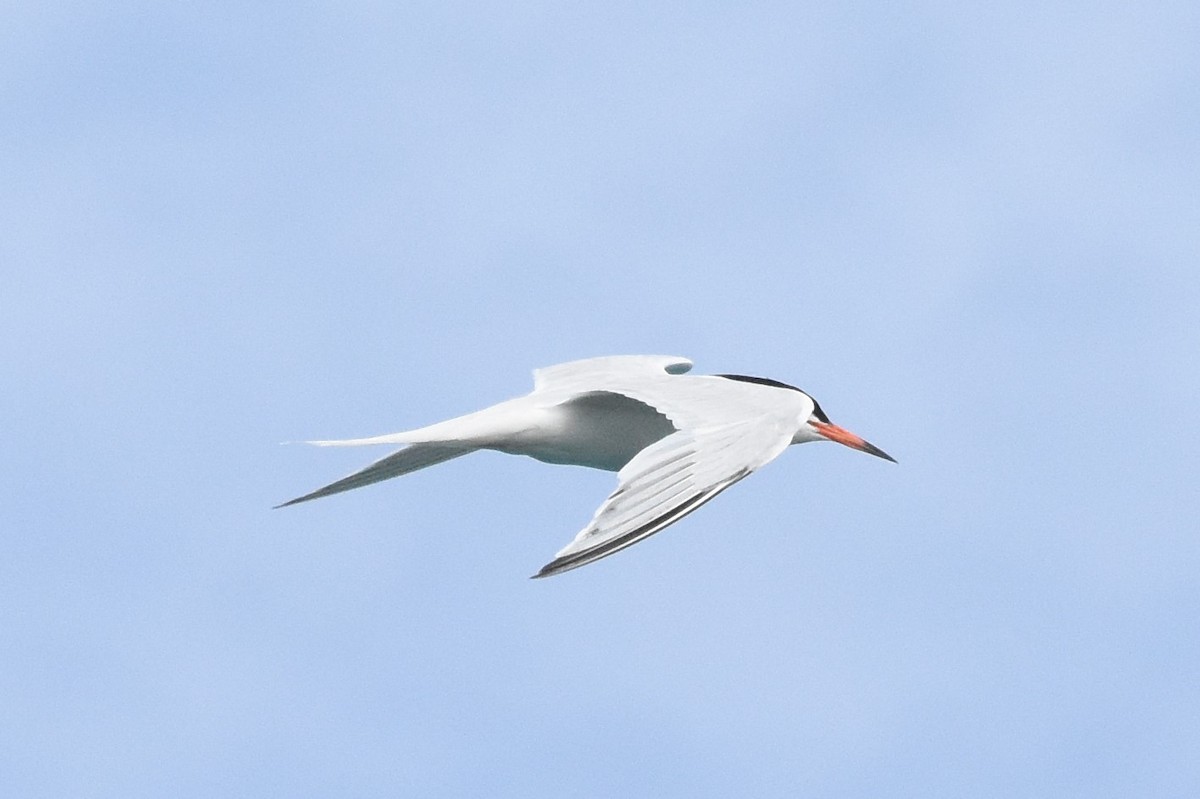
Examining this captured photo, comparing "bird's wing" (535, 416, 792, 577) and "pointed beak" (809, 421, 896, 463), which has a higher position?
"pointed beak" (809, 421, 896, 463)

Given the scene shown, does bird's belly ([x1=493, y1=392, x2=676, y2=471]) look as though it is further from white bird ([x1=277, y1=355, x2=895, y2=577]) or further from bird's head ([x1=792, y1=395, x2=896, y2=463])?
bird's head ([x1=792, y1=395, x2=896, y2=463])

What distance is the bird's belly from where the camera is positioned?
35.0 feet

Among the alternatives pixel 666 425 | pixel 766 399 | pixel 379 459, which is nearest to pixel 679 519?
pixel 766 399

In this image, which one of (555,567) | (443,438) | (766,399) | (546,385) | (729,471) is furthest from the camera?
(546,385)

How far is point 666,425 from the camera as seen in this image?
10680mm

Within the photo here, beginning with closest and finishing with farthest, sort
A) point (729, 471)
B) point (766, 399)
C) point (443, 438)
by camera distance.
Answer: point (729, 471), point (766, 399), point (443, 438)

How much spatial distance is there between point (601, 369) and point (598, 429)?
1.47m

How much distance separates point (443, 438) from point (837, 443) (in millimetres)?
2483

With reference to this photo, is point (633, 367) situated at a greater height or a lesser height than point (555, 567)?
greater

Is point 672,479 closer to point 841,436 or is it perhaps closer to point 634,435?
point 634,435

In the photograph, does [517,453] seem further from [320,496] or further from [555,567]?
[555,567]

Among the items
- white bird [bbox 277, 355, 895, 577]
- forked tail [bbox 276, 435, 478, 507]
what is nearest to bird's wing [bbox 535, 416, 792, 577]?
white bird [bbox 277, 355, 895, 577]

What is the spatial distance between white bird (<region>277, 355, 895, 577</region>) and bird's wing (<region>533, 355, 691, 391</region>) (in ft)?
0.03

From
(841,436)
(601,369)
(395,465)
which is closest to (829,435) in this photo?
(841,436)
